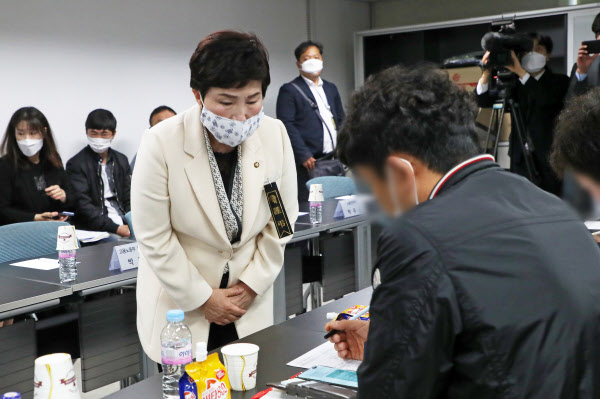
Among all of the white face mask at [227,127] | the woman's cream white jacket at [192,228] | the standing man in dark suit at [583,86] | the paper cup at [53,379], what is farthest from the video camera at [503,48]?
the paper cup at [53,379]

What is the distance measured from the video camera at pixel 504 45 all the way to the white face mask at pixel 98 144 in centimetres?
262

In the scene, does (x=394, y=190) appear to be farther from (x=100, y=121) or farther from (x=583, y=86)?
(x=100, y=121)

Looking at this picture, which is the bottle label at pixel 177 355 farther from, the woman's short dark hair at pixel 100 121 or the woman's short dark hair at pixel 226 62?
the woman's short dark hair at pixel 100 121

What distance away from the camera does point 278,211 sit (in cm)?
187

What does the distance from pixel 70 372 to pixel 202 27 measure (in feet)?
16.7

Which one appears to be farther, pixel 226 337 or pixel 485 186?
pixel 226 337

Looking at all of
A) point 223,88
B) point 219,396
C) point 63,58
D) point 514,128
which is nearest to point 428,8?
point 514,128

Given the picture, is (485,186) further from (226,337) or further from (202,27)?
(202,27)

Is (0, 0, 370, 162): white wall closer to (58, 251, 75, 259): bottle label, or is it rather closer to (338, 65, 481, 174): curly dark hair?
(58, 251, 75, 259): bottle label

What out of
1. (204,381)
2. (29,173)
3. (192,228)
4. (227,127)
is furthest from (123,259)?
(29,173)

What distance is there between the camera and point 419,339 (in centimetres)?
80

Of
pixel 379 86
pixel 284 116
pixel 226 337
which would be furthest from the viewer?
pixel 284 116

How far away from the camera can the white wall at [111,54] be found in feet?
15.0

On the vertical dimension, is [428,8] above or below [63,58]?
above
